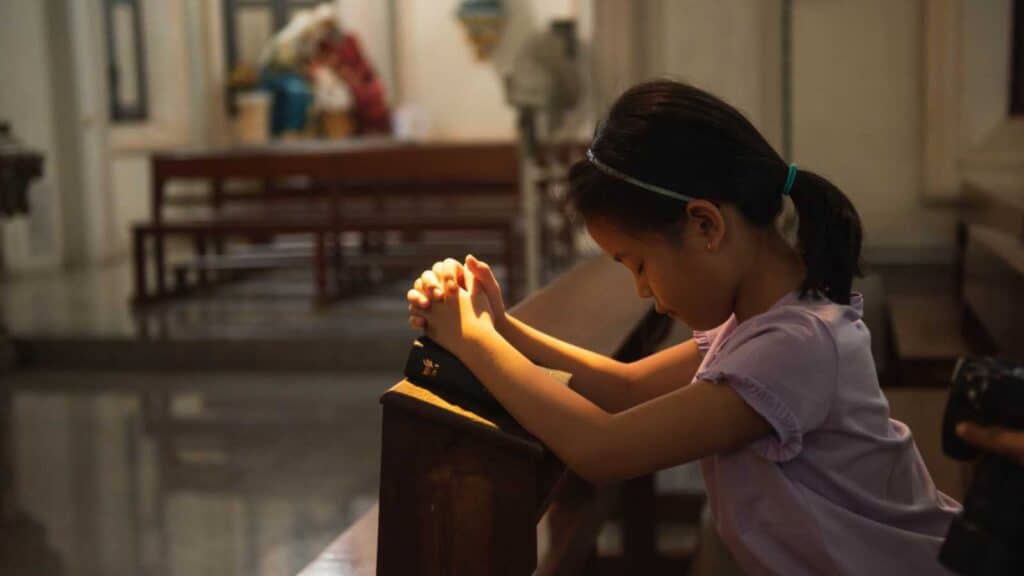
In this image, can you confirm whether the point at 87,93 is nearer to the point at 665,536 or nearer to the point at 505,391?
the point at 665,536

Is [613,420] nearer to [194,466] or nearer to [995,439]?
[995,439]

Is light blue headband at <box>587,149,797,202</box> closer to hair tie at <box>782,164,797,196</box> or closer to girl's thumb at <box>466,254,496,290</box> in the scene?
hair tie at <box>782,164,797,196</box>

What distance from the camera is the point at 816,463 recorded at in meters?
1.61

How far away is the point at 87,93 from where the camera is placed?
10.7 m

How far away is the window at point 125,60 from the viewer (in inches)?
461

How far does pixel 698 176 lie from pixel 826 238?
19 centimetres

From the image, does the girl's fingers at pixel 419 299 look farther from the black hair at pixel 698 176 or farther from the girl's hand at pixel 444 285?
the black hair at pixel 698 176

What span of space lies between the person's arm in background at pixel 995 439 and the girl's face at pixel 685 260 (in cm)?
42

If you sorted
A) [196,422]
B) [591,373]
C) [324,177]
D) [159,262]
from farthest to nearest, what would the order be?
[159,262] < [324,177] < [196,422] < [591,373]

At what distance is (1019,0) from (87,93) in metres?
7.47

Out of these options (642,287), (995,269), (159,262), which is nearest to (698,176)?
(642,287)

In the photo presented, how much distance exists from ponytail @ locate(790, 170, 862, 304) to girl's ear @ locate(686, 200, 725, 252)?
0.12 metres

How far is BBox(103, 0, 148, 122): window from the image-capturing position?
11.7 meters

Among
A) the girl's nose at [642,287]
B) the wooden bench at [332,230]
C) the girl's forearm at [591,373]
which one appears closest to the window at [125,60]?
the wooden bench at [332,230]
